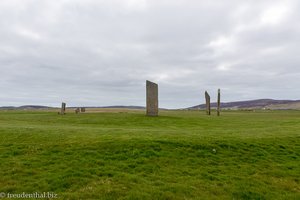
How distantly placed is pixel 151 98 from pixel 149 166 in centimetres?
1999

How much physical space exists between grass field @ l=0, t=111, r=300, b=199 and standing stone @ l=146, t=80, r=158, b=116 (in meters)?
15.3

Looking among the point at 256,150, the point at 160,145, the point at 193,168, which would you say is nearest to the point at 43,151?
the point at 160,145

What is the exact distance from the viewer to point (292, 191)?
29.7 feet

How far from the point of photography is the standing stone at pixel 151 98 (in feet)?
97.8

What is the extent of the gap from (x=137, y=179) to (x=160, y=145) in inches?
138

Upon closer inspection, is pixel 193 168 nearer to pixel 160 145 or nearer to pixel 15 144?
pixel 160 145

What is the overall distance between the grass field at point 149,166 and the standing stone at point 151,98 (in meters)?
15.3

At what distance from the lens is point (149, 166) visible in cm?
1037

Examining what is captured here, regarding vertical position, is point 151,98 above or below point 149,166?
above

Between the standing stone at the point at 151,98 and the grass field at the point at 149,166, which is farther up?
the standing stone at the point at 151,98

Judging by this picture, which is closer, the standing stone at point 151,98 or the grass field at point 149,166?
the grass field at point 149,166

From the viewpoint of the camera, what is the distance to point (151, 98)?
30.2 m

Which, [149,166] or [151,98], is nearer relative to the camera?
[149,166]

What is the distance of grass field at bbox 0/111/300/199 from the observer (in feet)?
28.0
